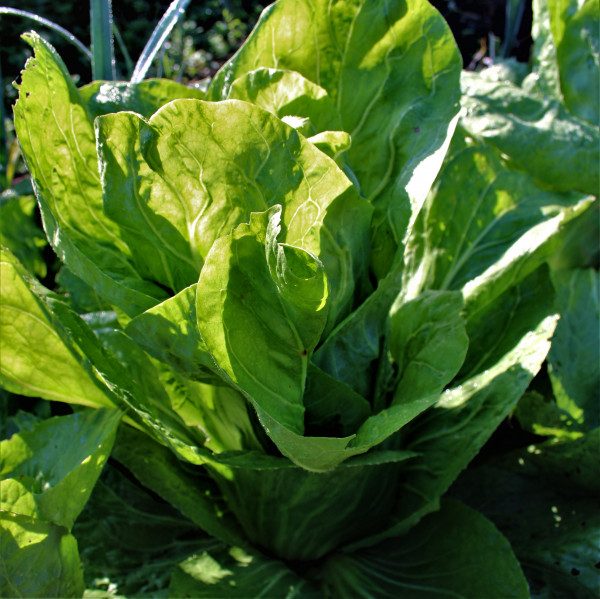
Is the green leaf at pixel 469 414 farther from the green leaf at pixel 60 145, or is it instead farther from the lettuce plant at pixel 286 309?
the green leaf at pixel 60 145

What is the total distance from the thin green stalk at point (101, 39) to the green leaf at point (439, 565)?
3.59 ft

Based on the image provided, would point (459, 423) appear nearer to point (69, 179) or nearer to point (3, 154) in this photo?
point (69, 179)

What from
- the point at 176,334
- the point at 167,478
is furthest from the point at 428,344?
the point at 167,478

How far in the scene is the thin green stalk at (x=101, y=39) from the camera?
1.33m

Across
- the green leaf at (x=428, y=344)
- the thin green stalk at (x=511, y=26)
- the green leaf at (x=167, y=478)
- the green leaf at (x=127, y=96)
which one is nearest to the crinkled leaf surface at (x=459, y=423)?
the green leaf at (x=428, y=344)

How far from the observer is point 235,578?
1.11 metres

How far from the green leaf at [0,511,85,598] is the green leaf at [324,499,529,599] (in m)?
0.47

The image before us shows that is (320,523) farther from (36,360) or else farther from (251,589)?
(36,360)

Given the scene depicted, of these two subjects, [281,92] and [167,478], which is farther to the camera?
[167,478]

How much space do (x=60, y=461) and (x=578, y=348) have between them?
1.10 metres

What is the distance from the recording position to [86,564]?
1164 mm

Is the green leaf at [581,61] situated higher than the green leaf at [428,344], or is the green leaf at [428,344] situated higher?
the green leaf at [581,61]

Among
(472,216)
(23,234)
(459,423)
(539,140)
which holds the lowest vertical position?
(459,423)

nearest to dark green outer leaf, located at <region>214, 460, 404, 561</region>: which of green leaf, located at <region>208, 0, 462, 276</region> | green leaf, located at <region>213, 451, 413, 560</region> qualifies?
green leaf, located at <region>213, 451, 413, 560</region>
